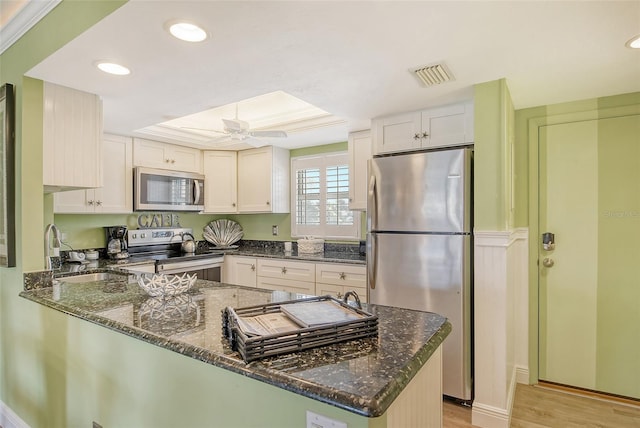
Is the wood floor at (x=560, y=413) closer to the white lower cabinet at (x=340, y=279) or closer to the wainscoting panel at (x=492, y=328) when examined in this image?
the wainscoting panel at (x=492, y=328)

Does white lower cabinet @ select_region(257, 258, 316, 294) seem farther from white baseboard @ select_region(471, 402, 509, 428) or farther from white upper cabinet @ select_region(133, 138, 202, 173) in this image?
white baseboard @ select_region(471, 402, 509, 428)

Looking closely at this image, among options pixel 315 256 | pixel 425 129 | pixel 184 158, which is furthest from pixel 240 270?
pixel 425 129

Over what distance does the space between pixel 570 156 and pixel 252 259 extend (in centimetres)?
319

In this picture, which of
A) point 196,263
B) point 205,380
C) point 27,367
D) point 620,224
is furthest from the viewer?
point 196,263

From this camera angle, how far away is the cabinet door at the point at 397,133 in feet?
8.97

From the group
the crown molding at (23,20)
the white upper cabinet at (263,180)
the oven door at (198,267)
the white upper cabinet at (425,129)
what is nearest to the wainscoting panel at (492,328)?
the white upper cabinet at (425,129)

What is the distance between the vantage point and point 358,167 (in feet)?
11.5

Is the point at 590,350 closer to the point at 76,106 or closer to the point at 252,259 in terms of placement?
the point at 252,259

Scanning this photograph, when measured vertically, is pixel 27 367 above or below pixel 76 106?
below

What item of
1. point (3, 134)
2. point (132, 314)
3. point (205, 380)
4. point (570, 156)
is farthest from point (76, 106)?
point (570, 156)

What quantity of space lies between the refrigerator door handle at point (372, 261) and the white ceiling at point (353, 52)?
103 cm

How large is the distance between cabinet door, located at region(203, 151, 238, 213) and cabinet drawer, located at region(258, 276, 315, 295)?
1.09 meters

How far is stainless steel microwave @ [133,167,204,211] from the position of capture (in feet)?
12.0

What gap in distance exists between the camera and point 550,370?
9.07 ft
